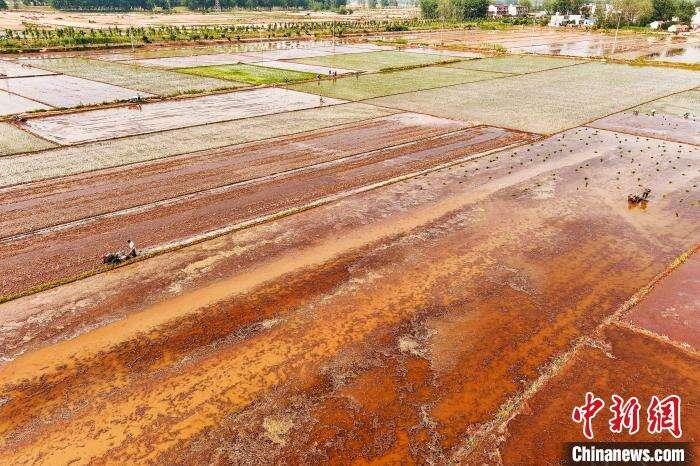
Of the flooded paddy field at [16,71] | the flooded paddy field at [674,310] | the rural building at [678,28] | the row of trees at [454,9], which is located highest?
the row of trees at [454,9]

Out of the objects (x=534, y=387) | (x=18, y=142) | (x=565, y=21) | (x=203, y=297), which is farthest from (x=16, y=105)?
(x=565, y=21)

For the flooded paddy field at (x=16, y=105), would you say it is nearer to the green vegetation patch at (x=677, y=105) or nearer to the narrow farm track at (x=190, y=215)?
the narrow farm track at (x=190, y=215)

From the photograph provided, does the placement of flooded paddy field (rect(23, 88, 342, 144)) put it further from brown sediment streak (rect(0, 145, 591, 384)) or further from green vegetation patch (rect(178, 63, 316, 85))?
brown sediment streak (rect(0, 145, 591, 384))

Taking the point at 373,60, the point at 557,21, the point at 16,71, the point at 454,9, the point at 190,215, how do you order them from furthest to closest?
the point at 454,9, the point at 557,21, the point at 373,60, the point at 16,71, the point at 190,215

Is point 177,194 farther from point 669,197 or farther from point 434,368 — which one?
point 669,197

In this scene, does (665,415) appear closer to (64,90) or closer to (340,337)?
(340,337)

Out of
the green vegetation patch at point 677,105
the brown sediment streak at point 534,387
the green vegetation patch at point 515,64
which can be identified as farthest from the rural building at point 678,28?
the brown sediment streak at point 534,387
